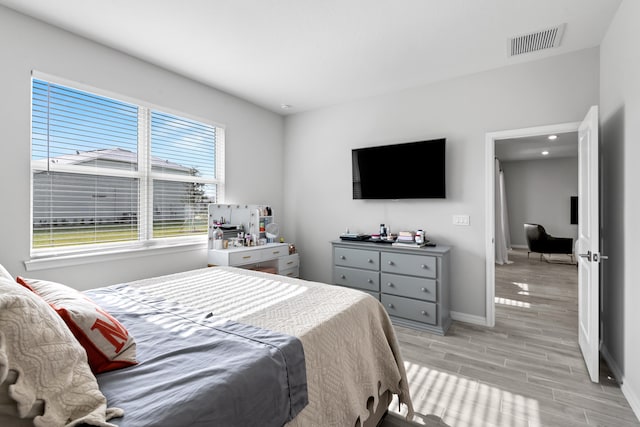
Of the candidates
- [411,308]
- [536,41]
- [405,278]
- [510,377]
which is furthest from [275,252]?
[536,41]

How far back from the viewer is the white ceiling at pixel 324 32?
2252mm

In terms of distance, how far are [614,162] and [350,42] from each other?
2.31 meters

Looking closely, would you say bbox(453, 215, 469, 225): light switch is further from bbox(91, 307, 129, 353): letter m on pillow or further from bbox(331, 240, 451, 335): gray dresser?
bbox(91, 307, 129, 353): letter m on pillow

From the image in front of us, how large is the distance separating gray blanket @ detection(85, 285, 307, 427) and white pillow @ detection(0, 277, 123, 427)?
83 mm

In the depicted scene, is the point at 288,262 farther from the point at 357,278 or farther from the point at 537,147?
the point at 537,147

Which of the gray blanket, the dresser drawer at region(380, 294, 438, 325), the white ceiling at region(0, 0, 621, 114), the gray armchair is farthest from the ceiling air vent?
the gray armchair

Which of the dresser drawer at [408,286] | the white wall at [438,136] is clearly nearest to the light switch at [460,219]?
the white wall at [438,136]

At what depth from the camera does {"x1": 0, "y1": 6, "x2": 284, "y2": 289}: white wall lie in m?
2.28

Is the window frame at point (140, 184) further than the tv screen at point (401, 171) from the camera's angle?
No

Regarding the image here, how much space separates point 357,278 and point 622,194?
2.41 meters

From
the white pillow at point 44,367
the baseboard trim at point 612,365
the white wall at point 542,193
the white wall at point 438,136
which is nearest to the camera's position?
the white pillow at point 44,367

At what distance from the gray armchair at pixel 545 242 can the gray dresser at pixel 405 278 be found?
4.94 meters

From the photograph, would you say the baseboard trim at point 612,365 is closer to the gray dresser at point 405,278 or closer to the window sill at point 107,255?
the gray dresser at point 405,278

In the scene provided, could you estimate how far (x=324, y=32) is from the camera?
8.41 feet
